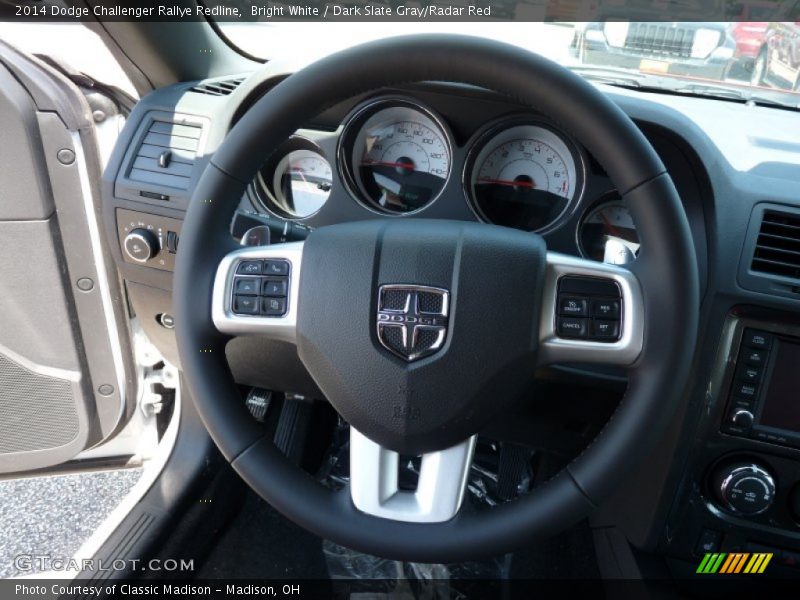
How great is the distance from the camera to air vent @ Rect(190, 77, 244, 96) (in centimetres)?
152

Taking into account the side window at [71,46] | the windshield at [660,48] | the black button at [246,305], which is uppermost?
the windshield at [660,48]

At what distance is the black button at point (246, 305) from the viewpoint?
99 centimetres

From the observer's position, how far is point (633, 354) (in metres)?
0.91

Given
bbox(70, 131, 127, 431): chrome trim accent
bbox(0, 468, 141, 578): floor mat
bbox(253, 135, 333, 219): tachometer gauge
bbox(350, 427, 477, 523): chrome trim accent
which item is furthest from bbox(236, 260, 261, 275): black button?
bbox(0, 468, 141, 578): floor mat

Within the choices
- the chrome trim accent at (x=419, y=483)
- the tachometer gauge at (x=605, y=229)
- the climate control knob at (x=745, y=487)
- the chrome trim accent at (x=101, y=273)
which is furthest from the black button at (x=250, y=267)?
the climate control knob at (x=745, y=487)

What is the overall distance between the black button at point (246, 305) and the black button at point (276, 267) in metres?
0.05

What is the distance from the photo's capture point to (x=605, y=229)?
1.30m

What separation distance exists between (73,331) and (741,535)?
5.17 feet

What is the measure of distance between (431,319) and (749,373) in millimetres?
639

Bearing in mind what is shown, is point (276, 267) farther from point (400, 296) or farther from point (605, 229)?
point (605, 229)

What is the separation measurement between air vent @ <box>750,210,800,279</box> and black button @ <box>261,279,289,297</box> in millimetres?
796

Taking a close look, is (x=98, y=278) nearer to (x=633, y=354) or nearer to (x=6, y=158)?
(x=6, y=158)

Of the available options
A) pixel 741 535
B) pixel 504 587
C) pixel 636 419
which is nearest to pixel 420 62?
pixel 636 419

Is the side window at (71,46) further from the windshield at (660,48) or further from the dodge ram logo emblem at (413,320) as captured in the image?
the dodge ram logo emblem at (413,320)
